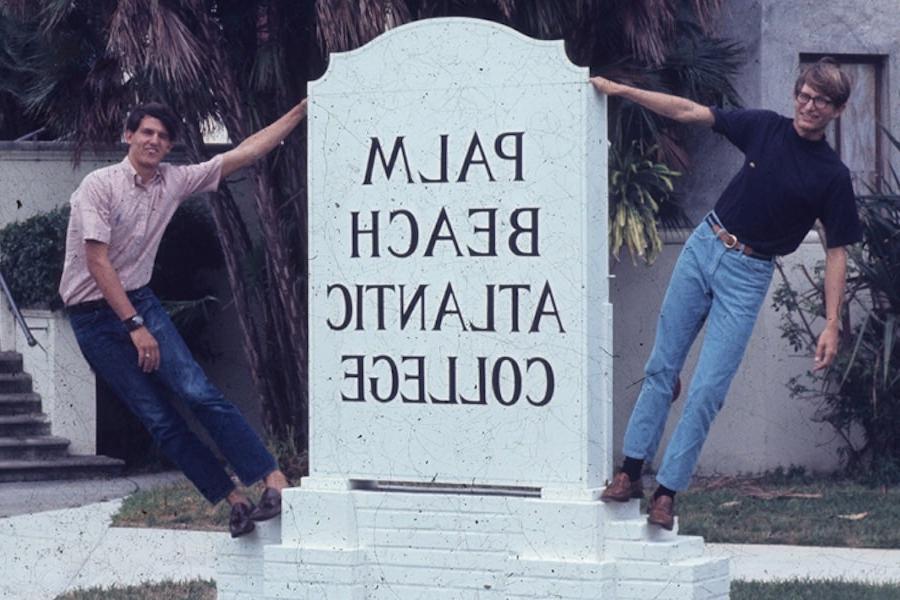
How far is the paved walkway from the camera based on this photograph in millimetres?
8164

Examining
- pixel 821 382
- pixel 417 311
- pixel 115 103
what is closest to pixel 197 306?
pixel 115 103

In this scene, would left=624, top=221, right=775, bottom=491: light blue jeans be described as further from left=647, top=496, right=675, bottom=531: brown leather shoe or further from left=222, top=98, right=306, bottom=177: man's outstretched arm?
left=222, top=98, right=306, bottom=177: man's outstretched arm

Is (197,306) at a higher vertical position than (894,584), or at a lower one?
higher

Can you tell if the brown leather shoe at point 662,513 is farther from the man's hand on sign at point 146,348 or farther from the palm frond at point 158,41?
the palm frond at point 158,41

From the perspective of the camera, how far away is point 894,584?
7703 millimetres

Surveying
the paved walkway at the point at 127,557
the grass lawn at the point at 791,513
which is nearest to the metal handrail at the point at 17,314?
the paved walkway at the point at 127,557

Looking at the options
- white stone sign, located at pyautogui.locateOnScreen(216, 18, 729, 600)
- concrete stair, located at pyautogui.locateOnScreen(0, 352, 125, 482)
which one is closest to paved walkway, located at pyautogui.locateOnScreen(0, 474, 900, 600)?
white stone sign, located at pyautogui.locateOnScreen(216, 18, 729, 600)

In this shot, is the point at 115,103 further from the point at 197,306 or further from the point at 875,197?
the point at 875,197

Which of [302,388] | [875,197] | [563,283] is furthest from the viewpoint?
[302,388]

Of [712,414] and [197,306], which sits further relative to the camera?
[197,306]

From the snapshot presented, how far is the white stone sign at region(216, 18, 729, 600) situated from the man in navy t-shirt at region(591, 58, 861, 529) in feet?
0.83

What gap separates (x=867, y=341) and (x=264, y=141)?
226 inches

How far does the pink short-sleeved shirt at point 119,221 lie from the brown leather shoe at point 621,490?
2.15 metres

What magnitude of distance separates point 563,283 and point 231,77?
239 inches
